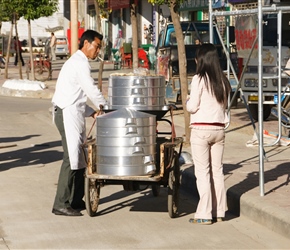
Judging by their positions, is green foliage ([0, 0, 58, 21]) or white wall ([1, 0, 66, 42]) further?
white wall ([1, 0, 66, 42])

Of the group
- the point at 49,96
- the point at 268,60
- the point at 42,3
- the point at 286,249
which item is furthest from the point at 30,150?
the point at 42,3

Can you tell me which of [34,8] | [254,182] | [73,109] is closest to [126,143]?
[73,109]

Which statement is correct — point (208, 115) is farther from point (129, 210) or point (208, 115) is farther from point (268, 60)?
point (268, 60)

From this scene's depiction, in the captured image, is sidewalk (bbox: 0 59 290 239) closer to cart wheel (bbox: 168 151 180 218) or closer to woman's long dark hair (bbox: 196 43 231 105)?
cart wheel (bbox: 168 151 180 218)

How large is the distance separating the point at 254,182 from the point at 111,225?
7.93 ft

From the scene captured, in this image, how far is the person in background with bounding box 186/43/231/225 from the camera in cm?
847

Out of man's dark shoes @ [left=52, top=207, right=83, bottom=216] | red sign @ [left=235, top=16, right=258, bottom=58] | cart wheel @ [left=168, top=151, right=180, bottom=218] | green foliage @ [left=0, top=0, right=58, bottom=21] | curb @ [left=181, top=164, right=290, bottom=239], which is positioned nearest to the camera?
curb @ [left=181, top=164, right=290, bottom=239]

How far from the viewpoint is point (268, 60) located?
55.0 ft

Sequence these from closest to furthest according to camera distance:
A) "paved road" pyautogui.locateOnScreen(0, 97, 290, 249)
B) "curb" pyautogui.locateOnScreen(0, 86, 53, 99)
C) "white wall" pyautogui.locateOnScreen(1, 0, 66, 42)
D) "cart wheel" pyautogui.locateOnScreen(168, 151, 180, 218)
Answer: "paved road" pyautogui.locateOnScreen(0, 97, 290, 249), "cart wheel" pyautogui.locateOnScreen(168, 151, 180, 218), "curb" pyautogui.locateOnScreen(0, 86, 53, 99), "white wall" pyautogui.locateOnScreen(1, 0, 66, 42)

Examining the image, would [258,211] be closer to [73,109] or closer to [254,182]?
[254,182]

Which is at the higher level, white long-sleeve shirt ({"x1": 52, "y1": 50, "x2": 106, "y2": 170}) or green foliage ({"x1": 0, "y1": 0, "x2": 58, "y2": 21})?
green foliage ({"x1": 0, "y1": 0, "x2": 58, "y2": 21})

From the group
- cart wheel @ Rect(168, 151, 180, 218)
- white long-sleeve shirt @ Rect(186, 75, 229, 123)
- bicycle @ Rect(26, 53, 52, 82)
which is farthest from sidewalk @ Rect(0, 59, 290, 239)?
bicycle @ Rect(26, 53, 52, 82)

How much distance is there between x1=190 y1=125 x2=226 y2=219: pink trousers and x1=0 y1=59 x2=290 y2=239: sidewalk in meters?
0.41

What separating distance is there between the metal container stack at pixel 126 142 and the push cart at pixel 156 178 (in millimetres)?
75
